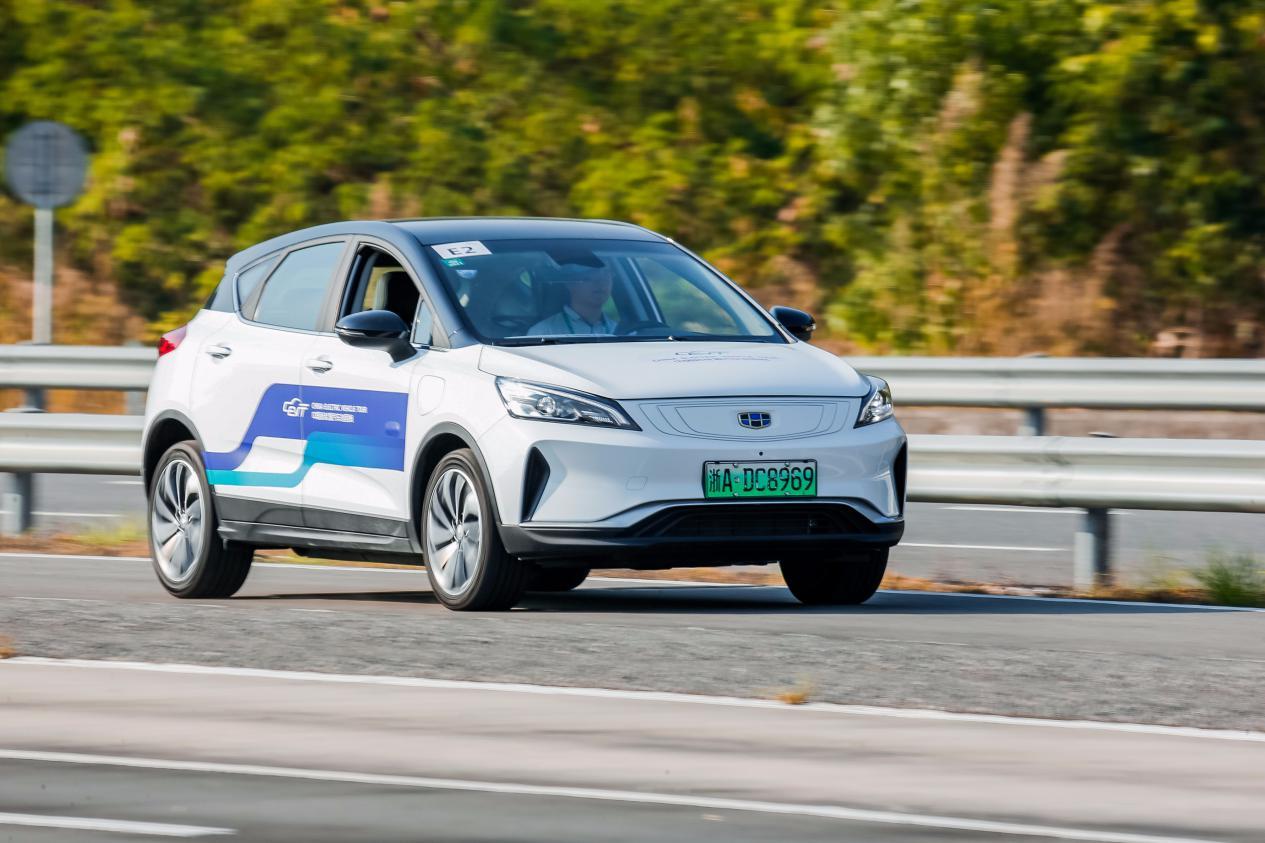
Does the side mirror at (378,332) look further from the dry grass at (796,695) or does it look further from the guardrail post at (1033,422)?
the guardrail post at (1033,422)

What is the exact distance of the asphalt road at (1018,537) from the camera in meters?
12.4

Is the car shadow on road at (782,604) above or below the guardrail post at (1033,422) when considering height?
below

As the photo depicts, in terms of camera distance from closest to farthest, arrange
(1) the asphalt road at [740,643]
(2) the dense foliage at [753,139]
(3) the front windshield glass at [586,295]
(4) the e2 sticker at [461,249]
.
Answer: (1) the asphalt road at [740,643]
(3) the front windshield glass at [586,295]
(4) the e2 sticker at [461,249]
(2) the dense foliage at [753,139]

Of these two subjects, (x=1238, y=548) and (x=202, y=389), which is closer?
(x=202, y=389)

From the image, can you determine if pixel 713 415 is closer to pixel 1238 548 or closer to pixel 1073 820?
pixel 1073 820

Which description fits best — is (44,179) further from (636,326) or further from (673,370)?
(673,370)

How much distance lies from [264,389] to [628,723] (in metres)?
4.12

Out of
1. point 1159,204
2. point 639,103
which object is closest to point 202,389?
point 1159,204

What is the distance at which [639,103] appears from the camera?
82.5 ft

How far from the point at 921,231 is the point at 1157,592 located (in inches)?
399

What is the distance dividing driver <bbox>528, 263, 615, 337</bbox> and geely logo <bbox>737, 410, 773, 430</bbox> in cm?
87

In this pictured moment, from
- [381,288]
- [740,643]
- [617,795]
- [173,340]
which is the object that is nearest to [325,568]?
[173,340]

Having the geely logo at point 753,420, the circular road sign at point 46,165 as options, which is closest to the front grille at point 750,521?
the geely logo at point 753,420

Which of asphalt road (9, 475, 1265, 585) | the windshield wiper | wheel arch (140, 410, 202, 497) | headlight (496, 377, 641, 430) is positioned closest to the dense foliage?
asphalt road (9, 475, 1265, 585)
